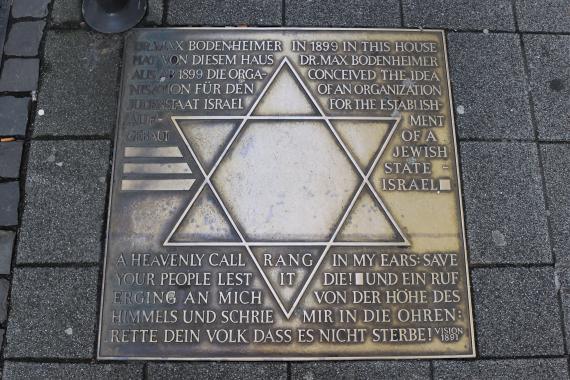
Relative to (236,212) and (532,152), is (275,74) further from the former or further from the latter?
(532,152)

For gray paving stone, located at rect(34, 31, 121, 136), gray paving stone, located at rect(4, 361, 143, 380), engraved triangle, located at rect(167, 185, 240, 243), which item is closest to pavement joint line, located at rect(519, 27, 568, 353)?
engraved triangle, located at rect(167, 185, 240, 243)

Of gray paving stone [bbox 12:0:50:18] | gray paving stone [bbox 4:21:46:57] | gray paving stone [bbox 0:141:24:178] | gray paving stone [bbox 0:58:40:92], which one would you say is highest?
gray paving stone [bbox 12:0:50:18]

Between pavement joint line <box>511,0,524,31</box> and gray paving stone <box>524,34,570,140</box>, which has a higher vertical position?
pavement joint line <box>511,0,524,31</box>

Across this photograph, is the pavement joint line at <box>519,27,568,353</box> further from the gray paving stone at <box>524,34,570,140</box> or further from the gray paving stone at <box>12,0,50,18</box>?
the gray paving stone at <box>12,0,50,18</box>

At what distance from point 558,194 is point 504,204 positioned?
33 cm

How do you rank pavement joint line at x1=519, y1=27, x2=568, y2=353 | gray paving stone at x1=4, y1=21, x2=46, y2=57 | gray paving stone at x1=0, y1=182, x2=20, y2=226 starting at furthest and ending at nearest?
gray paving stone at x1=4, y1=21, x2=46, y2=57 → gray paving stone at x1=0, y1=182, x2=20, y2=226 → pavement joint line at x1=519, y1=27, x2=568, y2=353

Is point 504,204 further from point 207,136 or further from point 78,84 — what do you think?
point 78,84

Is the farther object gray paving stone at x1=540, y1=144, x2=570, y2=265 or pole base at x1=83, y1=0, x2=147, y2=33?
pole base at x1=83, y1=0, x2=147, y2=33

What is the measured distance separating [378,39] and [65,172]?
2045 mm

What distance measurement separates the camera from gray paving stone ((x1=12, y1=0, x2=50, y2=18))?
3322 millimetres

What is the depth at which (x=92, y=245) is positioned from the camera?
2.92 metres

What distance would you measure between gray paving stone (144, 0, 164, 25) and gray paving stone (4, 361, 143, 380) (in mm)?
2054

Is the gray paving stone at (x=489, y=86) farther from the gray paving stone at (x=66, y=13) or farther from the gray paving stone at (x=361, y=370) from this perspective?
the gray paving stone at (x=66, y=13)

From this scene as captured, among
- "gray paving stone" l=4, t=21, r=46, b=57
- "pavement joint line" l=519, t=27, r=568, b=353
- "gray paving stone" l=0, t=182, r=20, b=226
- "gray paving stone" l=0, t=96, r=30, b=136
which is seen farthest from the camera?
"gray paving stone" l=4, t=21, r=46, b=57
